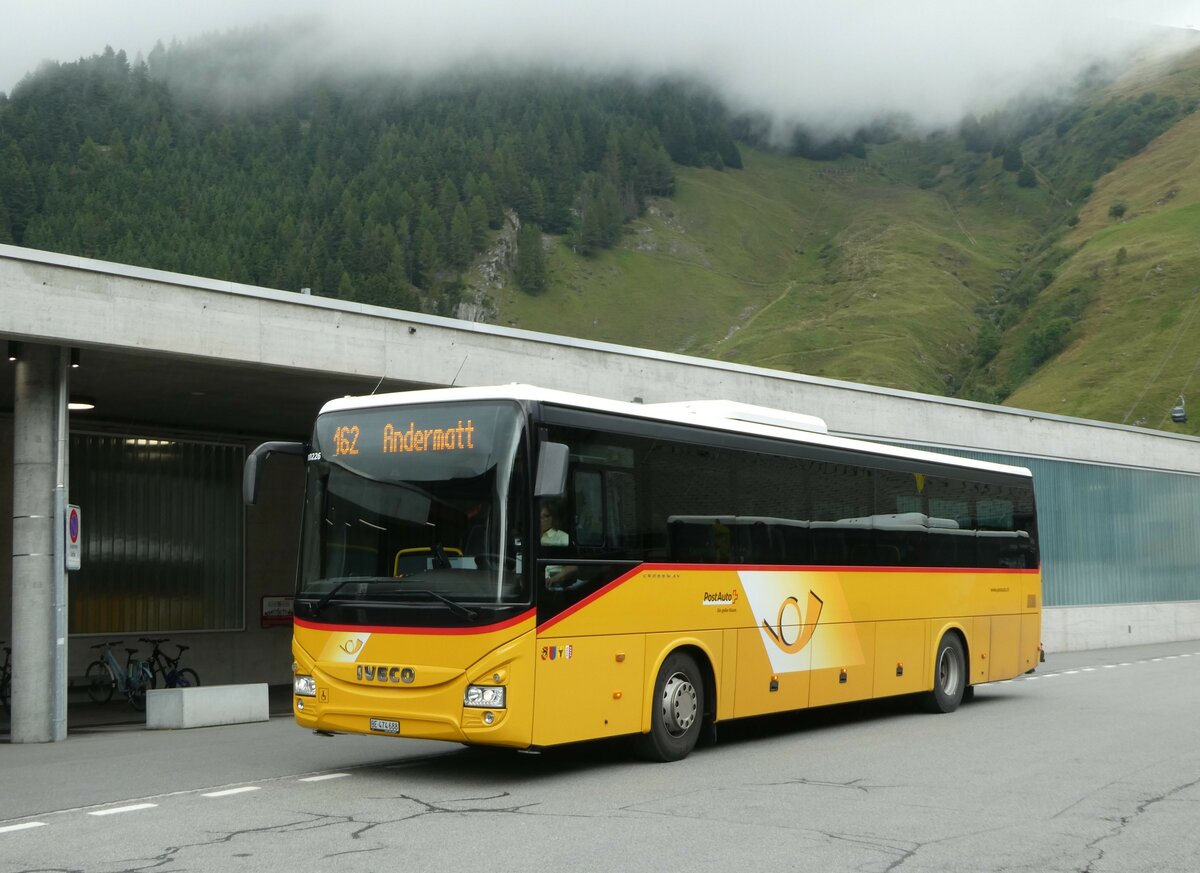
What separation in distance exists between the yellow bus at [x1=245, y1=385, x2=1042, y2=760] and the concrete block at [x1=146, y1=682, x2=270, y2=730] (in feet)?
19.2

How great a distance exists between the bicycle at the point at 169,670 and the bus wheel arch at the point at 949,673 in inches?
443

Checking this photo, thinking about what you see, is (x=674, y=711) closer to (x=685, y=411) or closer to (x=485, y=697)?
(x=485, y=697)

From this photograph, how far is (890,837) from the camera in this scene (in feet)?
27.7

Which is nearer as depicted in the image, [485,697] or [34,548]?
[485,697]

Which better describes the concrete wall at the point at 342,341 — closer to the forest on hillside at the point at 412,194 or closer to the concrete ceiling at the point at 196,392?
the concrete ceiling at the point at 196,392

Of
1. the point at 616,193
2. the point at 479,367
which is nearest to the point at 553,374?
the point at 479,367

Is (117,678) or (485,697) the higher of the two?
(485,697)

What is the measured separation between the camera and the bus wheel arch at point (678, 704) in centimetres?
1191

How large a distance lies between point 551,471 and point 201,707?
27.6ft

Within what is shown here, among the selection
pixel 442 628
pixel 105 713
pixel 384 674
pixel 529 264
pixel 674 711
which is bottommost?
pixel 105 713

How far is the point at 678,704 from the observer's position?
12227 millimetres

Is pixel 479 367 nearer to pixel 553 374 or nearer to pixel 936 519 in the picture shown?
pixel 553 374

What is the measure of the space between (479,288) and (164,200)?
33.5 metres

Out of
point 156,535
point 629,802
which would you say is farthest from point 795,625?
point 156,535
